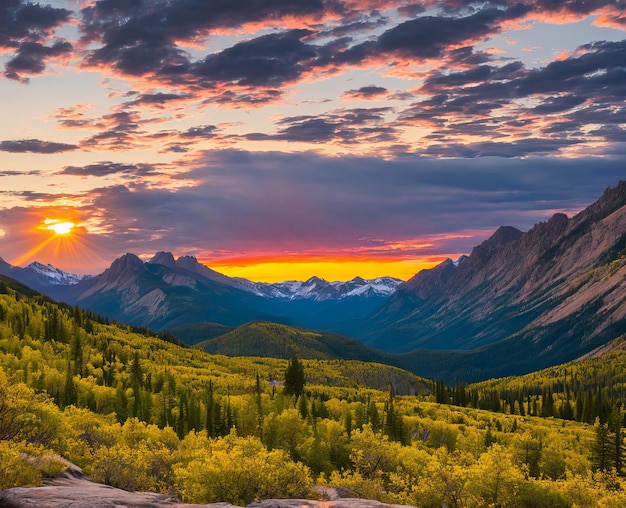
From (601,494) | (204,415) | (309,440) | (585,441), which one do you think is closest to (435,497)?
(601,494)

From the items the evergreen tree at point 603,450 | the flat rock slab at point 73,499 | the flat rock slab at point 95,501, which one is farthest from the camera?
the evergreen tree at point 603,450

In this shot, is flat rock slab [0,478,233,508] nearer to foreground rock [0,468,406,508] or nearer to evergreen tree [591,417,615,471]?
foreground rock [0,468,406,508]

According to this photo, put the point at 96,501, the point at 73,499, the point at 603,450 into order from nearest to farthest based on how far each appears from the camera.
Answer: the point at 96,501
the point at 73,499
the point at 603,450

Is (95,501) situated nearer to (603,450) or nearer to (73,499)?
(73,499)

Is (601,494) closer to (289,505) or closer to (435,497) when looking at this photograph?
(435,497)

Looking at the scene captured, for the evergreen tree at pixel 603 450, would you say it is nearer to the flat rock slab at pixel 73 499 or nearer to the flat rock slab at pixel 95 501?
the flat rock slab at pixel 95 501

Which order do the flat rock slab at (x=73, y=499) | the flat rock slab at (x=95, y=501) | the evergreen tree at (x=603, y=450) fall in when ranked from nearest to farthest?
the flat rock slab at (x=73, y=499) → the flat rock slab at (x=95, y=501) → the evergreen tree at (x=603, y=450)

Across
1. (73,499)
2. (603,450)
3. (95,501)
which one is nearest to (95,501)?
(95,501)

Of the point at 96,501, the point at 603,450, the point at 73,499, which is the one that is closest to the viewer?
the point at 96,501

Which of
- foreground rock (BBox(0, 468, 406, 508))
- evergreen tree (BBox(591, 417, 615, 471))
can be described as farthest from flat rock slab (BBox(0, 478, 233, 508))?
evergreen tree (BBox(591, 417, 615, 471))

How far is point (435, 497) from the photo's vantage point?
283 ft

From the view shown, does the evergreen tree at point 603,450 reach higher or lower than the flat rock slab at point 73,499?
lower

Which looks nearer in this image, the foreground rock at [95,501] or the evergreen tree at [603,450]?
the foreground rock at [95,501]

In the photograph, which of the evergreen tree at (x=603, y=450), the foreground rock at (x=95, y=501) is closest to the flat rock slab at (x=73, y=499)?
the foreground rock at (x=95, y=501)
